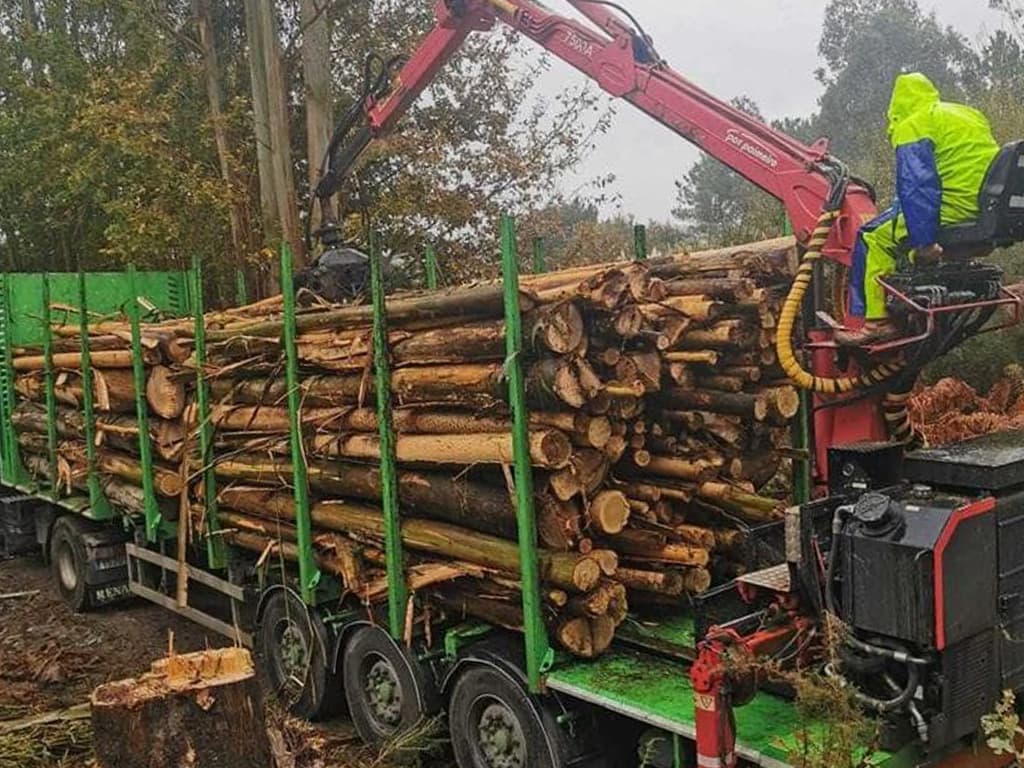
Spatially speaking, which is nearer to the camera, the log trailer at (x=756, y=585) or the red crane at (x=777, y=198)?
the log trailer at (x=756, y=585)

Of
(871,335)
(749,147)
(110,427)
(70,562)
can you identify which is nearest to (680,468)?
(871,335)

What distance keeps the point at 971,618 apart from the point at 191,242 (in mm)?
12712

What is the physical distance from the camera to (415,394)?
548cm

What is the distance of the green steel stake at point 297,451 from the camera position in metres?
6.32

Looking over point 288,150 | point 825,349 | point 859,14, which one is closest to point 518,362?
point 825,349

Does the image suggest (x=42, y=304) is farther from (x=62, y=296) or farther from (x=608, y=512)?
(x=608, y=512)

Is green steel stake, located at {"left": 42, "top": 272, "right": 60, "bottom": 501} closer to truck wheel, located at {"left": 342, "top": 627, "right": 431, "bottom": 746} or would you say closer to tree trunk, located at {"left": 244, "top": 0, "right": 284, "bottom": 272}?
tree trunk, located at {"left": 244, "top": 0, "right": 284, "bottom": 272}

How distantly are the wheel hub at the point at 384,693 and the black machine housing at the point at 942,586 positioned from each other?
3.01 metres

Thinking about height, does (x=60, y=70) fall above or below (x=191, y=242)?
above

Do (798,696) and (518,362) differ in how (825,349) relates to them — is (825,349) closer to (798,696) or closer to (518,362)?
(518,362)

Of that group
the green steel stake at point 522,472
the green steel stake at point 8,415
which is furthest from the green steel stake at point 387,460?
the green steel stake at point 8,415

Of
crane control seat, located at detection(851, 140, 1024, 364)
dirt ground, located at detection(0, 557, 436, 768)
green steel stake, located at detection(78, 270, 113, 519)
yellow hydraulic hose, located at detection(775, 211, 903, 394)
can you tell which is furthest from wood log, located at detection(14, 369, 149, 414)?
crane control seat, located at detection(851, 140, 1024, 364)

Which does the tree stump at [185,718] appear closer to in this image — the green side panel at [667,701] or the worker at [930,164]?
the green side panel at [667,701]

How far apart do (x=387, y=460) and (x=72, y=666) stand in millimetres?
4166
